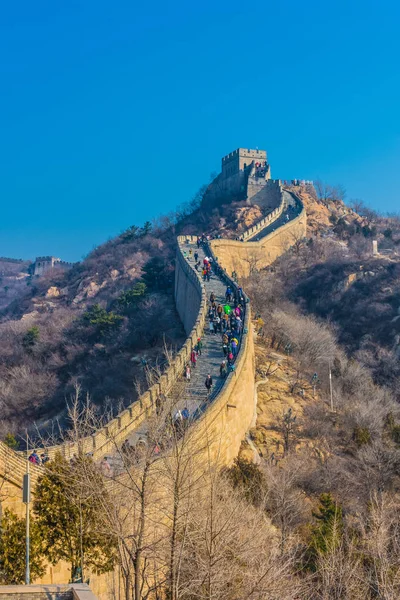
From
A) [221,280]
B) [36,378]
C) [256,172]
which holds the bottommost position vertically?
[36,378]

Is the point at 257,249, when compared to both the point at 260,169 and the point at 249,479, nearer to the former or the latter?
the point at 260,169

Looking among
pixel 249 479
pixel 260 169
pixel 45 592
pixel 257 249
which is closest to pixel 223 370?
pixel 249 479

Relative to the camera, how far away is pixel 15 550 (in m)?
9.96

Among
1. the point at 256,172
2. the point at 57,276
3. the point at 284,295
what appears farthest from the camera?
the point at 57,276

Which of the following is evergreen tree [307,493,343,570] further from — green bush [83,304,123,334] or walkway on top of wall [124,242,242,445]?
green bush [83,304,123,334]

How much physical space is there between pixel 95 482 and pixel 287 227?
42.2 metres

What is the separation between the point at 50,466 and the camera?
1050 centimetres

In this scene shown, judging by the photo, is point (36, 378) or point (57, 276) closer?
point (36, 378)

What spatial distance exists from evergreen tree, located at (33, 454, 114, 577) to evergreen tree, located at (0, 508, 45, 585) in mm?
200

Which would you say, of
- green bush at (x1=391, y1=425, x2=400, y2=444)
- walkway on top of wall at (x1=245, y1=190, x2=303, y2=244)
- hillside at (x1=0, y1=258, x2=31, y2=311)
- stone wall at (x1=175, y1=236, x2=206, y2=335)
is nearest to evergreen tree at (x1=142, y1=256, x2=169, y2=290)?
stone wall at (x1=175, y1=236, x2=206, y2=335)

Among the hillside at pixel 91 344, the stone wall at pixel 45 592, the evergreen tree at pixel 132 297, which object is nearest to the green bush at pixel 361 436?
the hillside at pixel 91 344

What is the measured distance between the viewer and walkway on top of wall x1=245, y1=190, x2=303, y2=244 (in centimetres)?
5066

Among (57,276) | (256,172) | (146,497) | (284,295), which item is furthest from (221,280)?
(57,276)

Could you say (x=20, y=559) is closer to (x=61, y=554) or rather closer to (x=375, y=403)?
(x=61, y=554)
